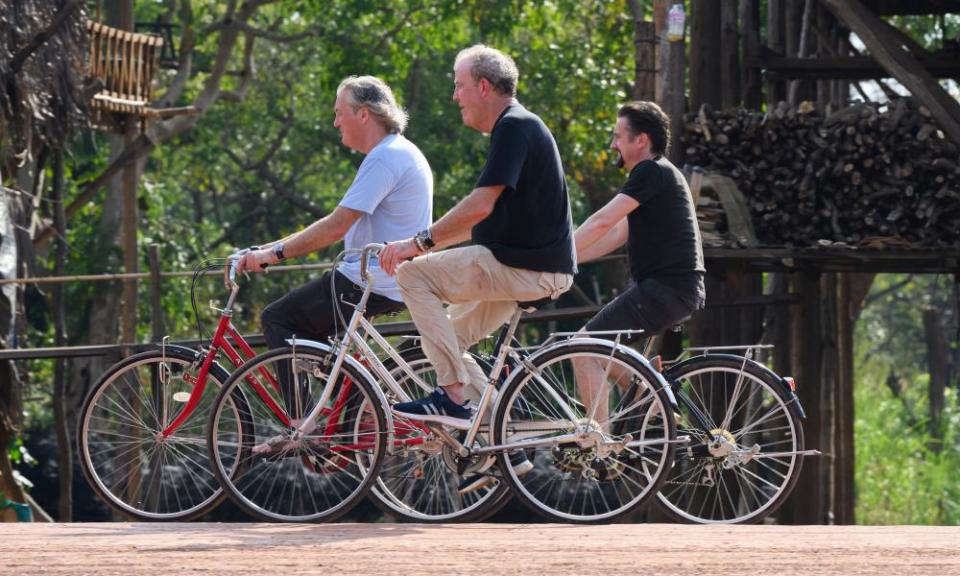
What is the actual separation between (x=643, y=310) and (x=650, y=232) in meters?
0.32

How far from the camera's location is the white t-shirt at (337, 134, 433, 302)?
24.9 feet

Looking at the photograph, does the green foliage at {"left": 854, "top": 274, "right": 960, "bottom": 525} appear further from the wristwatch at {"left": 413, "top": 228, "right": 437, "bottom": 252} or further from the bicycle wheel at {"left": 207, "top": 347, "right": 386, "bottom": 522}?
the wristwatch at {"left": 413, "top": 228, "right": 437, "bottom": 252}

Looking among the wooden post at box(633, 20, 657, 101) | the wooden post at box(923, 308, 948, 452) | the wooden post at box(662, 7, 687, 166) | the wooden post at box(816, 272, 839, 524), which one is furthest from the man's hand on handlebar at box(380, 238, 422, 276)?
the wooden post at box(923, 308, 948, 452)

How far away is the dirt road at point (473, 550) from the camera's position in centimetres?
595

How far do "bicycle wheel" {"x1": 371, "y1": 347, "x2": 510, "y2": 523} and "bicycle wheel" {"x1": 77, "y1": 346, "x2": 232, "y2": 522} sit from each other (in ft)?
2.24

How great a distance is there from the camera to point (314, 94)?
3275cm

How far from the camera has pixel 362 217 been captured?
303 inches

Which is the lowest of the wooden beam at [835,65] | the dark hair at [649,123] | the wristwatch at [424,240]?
the wristwatch at [424,240]

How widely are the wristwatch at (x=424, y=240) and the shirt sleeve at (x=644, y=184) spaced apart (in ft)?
3.21

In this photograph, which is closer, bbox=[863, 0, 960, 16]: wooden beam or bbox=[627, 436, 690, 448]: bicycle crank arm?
bbox=[627, 436, 690, 448]: bicycle crank arm

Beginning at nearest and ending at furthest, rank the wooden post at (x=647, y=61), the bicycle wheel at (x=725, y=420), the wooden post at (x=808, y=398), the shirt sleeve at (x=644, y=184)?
the bicycle wheel at (x=725, y=420)
the shirt sleeve at (x=644, y=184)
the wooden post at (x=647, y=61)
the wooden post at (x=808, y=398)

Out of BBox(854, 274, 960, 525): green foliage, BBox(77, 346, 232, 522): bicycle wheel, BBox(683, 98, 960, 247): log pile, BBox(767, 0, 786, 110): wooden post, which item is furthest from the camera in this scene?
BBox(854, 274, 960, 525): green foliage

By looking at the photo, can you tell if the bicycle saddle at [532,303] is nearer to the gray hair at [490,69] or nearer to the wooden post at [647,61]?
the gray hair at [490,69]

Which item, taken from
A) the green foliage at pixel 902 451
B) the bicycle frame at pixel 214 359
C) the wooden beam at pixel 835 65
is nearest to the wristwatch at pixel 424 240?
the bicycle frame at pixel 214 359
